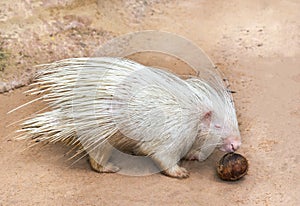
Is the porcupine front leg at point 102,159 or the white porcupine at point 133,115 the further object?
the porcupine front leg at point 102,159

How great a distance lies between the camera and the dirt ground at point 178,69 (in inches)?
110

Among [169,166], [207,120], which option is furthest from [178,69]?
[169,166]

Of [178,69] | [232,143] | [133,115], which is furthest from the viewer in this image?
[178,69]

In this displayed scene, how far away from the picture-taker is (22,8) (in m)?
4.33

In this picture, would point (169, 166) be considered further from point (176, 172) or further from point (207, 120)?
point (207, 120)

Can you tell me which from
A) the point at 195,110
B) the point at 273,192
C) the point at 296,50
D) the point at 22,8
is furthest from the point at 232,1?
the point at 273,192

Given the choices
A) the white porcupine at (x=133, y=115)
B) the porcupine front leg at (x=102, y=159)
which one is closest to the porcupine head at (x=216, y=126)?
the white porcupine at (x=133, y=115)

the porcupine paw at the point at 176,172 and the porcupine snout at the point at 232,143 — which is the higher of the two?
the porcupine snout at the point at 232,143

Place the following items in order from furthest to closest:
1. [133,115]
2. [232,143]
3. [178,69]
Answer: [178,69], [232,143], [133,115]

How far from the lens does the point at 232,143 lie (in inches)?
117

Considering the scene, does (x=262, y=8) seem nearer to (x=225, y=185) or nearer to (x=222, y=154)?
(x=222, y=154)

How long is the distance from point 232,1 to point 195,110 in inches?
96.4

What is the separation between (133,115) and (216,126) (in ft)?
1.70

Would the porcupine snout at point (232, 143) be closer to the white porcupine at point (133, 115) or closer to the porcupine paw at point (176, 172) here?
the white porcupine at point (133, 115)
